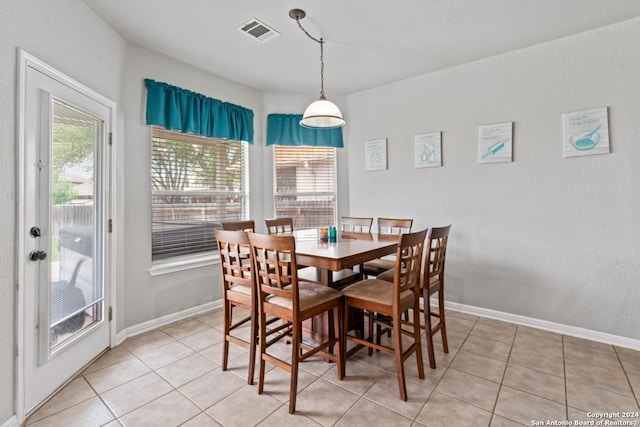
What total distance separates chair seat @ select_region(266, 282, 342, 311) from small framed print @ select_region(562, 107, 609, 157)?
8.37 ft

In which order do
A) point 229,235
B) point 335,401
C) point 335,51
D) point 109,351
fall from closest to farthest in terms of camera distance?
point 335,401 < point 229,235 < point 109,351 < point 335,51

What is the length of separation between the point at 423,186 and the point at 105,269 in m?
3.35

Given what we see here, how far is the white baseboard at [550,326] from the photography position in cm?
257

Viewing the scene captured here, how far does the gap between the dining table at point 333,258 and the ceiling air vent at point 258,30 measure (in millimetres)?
1873

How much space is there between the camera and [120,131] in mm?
2719

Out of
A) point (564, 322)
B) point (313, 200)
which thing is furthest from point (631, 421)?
point (313, 200)

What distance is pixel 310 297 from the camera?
1995mm

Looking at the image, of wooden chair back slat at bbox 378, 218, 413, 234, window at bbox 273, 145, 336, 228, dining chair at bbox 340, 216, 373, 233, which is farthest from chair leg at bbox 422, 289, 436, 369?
window at bbox 273, 145, 336, 228

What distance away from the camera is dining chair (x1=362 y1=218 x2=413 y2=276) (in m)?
2.87

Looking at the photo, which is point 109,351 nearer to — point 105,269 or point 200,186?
point 105,269

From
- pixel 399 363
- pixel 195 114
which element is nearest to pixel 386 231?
pixel 399 363

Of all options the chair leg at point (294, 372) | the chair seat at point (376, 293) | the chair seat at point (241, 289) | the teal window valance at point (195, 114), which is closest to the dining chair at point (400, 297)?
the chair seat at point (376, 293)

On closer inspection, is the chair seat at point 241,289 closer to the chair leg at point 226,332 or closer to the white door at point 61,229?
the chair leg at point 226,332

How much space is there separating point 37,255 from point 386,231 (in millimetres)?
2899
